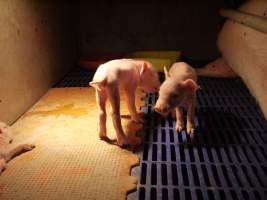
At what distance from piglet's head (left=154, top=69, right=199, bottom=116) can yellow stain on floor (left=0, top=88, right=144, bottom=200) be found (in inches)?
18.5

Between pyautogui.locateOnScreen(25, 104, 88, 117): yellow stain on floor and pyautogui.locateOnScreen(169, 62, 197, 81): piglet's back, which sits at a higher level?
pyautogui.locateOnScreen(169, 62, 197, 81): piglet's back

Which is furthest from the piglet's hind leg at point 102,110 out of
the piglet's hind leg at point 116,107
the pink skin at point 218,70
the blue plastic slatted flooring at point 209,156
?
the pink skin at point 218,70

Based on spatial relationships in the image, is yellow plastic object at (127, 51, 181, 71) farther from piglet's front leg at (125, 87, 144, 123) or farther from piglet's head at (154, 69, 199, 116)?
piglet's head at (154, 69, 199, 116)

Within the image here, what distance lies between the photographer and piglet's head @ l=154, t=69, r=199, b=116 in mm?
2167

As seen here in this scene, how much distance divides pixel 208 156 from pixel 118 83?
3.21ft

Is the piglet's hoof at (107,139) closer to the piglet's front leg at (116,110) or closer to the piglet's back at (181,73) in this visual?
the piglet's front leg at (116,110)

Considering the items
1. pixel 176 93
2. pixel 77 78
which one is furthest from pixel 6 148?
pixel 77 78

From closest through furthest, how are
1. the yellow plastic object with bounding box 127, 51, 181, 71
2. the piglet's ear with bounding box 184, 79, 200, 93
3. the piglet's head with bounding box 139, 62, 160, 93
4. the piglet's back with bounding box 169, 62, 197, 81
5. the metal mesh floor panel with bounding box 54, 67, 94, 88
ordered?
the piglet's ear with bounding box 184, 79, 200, 93 < the piglet's back with bounding box 169, 62, 197, 81 < the piglet's head with bounding box 139, 62, 160, 93 < the metal mesh floor panel with bounding box 54, 67, 94, 88 < the yellow plastic object with bounding box 127, 51, 181, 71

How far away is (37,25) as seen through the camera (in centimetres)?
347

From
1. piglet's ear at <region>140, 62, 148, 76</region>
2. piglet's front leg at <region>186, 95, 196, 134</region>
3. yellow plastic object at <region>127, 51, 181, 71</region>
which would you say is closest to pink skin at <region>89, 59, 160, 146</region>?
piglet's ear at <region>140, 62, 148, 76</region>

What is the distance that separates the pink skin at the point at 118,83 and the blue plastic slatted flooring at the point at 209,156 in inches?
13.1

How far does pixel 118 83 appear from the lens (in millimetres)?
2234

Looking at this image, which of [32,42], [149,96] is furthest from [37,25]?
[149,96]

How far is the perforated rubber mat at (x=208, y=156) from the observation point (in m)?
1.86
